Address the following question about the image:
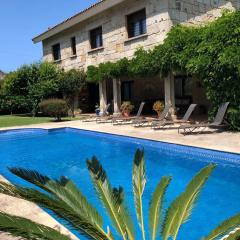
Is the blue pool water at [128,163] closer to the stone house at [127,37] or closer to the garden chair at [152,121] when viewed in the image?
the garden chair at [152,121]

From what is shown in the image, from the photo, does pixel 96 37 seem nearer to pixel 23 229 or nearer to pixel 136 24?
pixel 136 24

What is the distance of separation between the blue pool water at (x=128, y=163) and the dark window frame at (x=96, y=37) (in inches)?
346

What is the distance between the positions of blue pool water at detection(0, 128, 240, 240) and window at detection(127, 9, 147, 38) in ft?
23.2

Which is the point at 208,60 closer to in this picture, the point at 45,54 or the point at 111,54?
the point at 111,54

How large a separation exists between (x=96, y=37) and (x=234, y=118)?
45.5 ft

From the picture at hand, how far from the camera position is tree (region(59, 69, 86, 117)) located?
24.3 meters

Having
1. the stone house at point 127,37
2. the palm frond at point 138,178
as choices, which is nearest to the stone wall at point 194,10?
the stone house at point 127,37

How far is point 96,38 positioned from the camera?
76.8 ft

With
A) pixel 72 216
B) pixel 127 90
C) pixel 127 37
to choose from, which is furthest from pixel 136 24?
pixel 72 216

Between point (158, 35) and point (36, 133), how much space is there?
319 inches

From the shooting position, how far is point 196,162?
9.54 m

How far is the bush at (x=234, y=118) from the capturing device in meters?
12.0

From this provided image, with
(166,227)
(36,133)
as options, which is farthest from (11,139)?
(166,227)

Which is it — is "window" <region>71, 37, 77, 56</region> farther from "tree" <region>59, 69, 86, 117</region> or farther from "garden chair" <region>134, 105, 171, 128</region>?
"garden chair" <region>134, 105, 171, 128</region>
